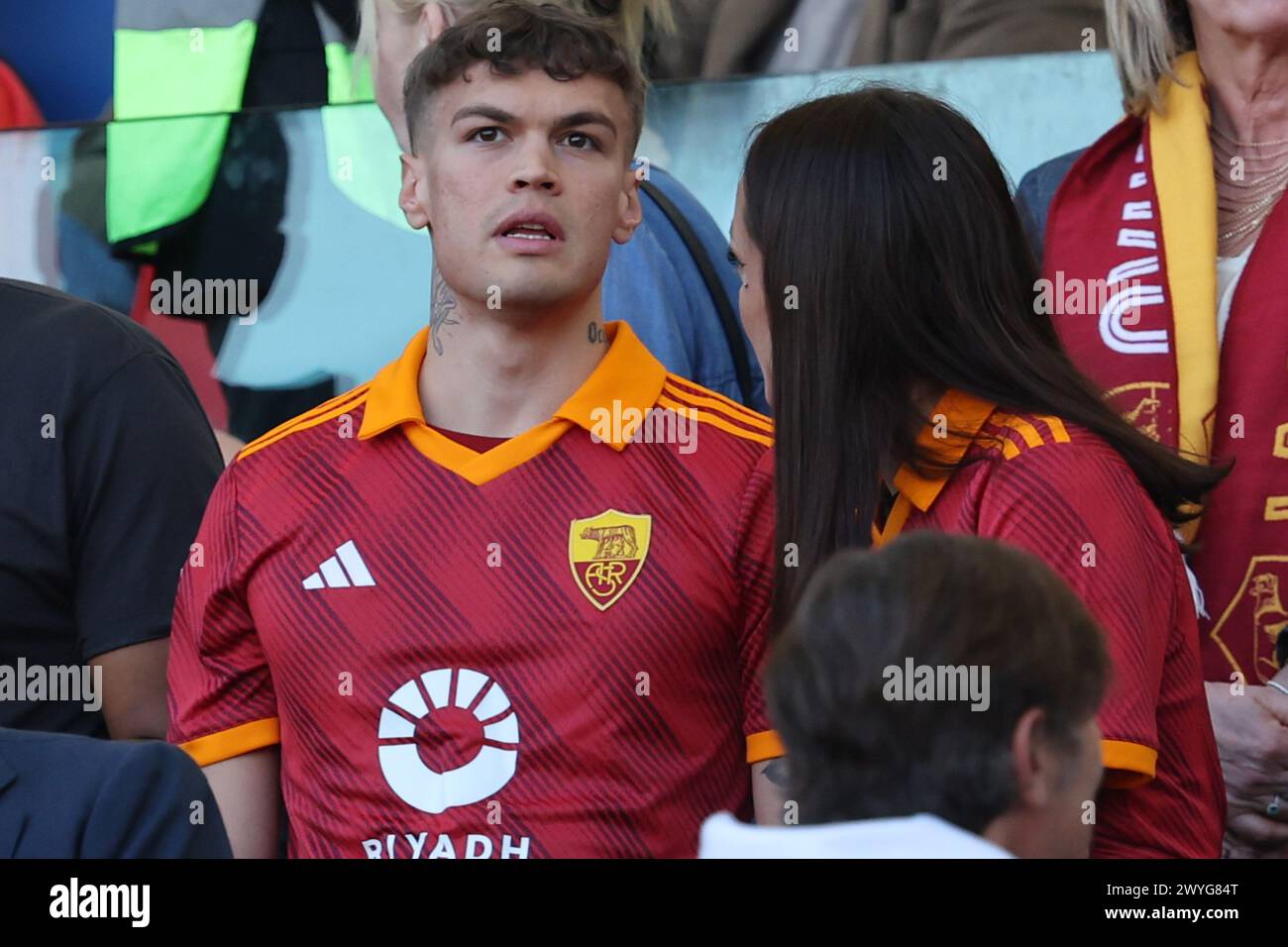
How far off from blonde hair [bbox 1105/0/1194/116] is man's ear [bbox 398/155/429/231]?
1.09m

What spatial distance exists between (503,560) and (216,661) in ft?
1.40

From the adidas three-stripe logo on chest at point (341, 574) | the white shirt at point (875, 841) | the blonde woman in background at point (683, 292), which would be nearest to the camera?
the white shirt at point (875, 841)

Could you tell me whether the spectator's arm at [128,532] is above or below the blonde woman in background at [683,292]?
below

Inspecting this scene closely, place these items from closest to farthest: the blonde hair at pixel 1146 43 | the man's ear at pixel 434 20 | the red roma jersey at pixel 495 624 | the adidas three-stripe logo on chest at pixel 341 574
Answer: the red roma jersey at pixel 495 624 < the adidas three-stripe logo on chest at pixel 341 574 < the blonde hair at pixel 1146 43 < the man's ear at pixel 434 20

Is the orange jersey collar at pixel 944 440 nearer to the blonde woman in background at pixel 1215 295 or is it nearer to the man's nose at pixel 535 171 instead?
the blonde woman in background at pixel 1215 295

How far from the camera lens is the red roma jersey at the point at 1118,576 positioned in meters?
2.05

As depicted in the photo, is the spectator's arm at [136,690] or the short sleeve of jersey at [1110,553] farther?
the spectator's arm at [136,690]

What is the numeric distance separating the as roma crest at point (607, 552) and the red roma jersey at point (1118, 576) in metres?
0.40

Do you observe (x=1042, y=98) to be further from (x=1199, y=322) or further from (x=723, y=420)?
(x=723, y=420)

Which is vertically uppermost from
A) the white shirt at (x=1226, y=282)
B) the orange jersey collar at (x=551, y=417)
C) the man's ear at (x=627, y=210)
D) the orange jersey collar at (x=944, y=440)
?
the man's ear at (x=627, y=210)

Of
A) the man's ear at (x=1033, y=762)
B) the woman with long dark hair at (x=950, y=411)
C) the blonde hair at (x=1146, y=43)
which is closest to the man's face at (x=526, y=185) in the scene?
the woman with long dark hair at (x=950, y=411)

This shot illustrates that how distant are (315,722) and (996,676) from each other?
1127 millimetres

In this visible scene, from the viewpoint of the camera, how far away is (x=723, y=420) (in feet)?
8.46
